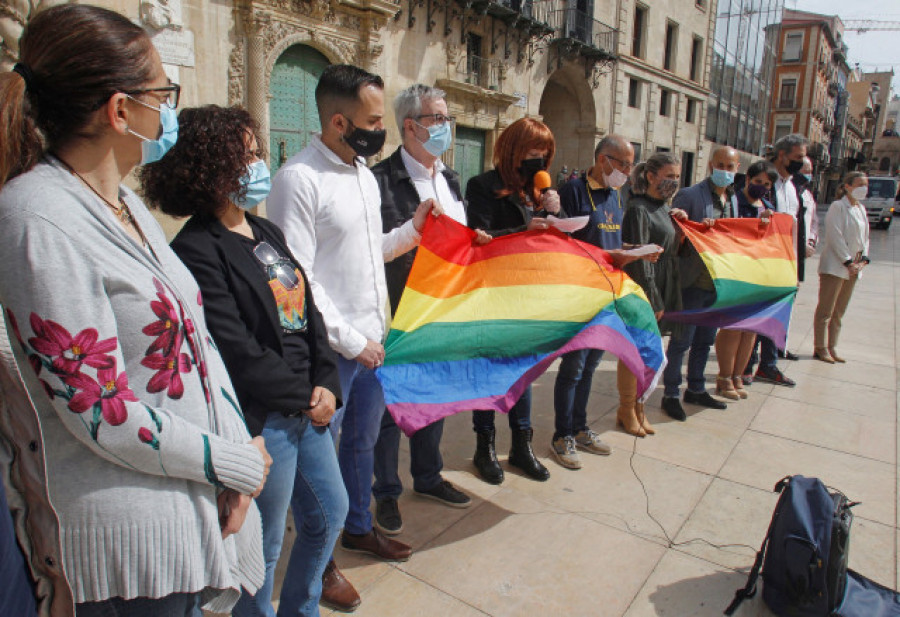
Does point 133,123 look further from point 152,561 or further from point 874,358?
point 874,358

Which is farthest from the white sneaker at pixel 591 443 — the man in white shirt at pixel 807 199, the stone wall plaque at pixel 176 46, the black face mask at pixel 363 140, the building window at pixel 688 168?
the building window at pixel 688 168

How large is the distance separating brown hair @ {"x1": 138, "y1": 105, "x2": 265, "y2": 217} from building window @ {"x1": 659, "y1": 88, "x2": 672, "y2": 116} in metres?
27.1

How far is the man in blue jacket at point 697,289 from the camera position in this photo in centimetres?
446

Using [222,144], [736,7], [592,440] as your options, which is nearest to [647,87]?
[736,7]

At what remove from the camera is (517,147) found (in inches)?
124

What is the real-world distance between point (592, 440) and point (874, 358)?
445 centimetres

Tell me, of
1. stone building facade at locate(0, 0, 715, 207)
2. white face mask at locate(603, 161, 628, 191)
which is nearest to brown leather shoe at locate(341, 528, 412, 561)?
white face mask at locate(603, 161, 628, 191)

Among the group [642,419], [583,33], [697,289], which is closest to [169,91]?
[642,419]

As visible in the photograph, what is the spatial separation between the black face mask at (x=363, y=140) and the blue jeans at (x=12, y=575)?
5.37 ft

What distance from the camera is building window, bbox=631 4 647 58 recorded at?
2327cm

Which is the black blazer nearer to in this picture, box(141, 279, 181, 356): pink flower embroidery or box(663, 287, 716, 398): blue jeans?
box(141, 279, 181, 356): pink flower embroidery

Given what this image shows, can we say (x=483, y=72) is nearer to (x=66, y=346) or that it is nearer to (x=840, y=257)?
(x=840, y=257)

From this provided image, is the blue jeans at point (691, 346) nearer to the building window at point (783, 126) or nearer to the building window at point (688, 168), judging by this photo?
the building window at point (688, 168)

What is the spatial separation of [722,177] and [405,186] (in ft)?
9.87
